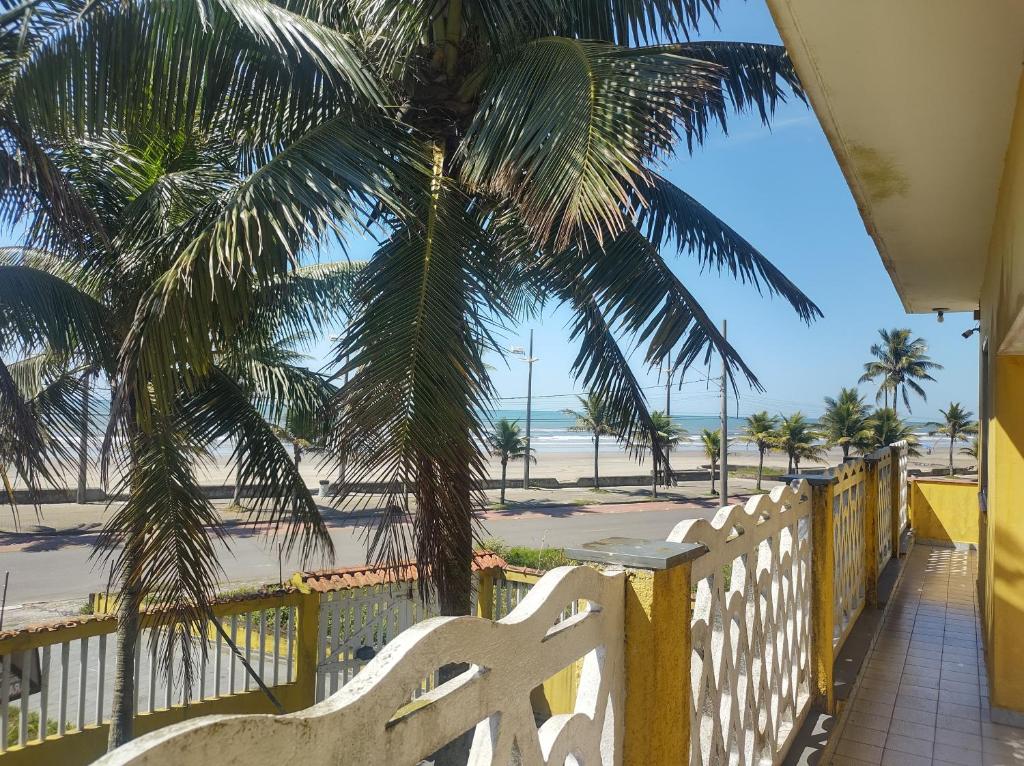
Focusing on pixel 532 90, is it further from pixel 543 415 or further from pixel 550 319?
pixel 543 415

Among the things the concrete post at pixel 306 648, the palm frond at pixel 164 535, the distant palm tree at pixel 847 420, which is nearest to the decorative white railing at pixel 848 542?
the palm frond at pixel 164 535

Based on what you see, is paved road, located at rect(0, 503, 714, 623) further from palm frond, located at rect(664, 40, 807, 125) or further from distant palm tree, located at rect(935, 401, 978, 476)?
distant palm tree, located at rect(935, 401, 978, 476)

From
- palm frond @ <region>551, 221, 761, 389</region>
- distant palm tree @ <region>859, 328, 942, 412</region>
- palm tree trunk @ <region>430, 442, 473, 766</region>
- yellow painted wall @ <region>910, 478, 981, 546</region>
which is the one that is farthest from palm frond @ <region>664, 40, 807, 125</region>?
distant palm tree @ <region>859, 328, 942, 412</region>

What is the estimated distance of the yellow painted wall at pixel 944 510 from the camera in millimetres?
8742

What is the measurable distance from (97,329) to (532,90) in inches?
135

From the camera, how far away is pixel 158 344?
3.38m

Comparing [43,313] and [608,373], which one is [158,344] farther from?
[608,373]

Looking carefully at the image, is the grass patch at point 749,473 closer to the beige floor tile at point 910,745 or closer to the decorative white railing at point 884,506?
the decorative white railing at point 884,506

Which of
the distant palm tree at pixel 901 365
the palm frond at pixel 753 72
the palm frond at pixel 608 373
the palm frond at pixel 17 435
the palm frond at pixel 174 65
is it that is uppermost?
the distant palm tree at pixel 901 365

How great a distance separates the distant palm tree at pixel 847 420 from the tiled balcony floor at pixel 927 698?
92.4ft

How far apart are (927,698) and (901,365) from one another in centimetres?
5182

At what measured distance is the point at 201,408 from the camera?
5.41 metres

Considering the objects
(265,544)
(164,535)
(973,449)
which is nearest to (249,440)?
(164,535)

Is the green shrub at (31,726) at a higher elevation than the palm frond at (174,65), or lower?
lower
